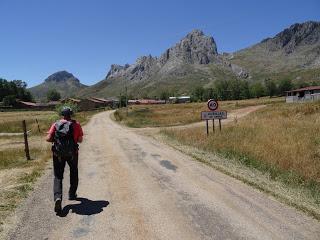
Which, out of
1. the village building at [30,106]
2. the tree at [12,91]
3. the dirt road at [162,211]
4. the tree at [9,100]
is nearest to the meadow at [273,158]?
the dirt road at [162,211]

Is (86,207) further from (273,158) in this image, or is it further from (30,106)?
(30,106)

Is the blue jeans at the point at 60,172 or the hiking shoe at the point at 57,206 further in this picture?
the blue jeans at the point at 60,172

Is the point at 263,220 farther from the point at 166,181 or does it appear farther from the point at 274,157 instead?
the point at 274,157

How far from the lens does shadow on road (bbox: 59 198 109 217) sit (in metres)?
8.73

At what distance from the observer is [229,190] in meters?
10.5

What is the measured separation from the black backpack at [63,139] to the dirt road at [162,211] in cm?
117

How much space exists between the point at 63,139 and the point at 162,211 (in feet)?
8.38

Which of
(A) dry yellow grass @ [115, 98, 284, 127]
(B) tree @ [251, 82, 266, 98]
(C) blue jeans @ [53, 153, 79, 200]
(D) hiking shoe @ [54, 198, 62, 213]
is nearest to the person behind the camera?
(D) hiking shoe @ [54, 198, 62, 213]

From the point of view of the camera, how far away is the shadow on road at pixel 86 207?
8726 mm

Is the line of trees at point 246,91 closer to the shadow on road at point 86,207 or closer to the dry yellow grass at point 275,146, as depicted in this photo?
the dry yellow grass at point 275,146

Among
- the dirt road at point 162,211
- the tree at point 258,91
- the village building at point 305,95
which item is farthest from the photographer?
the tree at point 258,91

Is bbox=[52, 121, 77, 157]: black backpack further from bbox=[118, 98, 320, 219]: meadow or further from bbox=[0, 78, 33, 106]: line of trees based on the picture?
bbox=[0, 78, 33, 106]: line of trees

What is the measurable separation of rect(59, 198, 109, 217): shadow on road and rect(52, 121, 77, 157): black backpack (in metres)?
1.10

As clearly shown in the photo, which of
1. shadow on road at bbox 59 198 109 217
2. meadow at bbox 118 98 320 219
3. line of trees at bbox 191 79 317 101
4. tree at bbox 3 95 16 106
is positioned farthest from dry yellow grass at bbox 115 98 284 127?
line of trees at bbox 191 79 317 101
